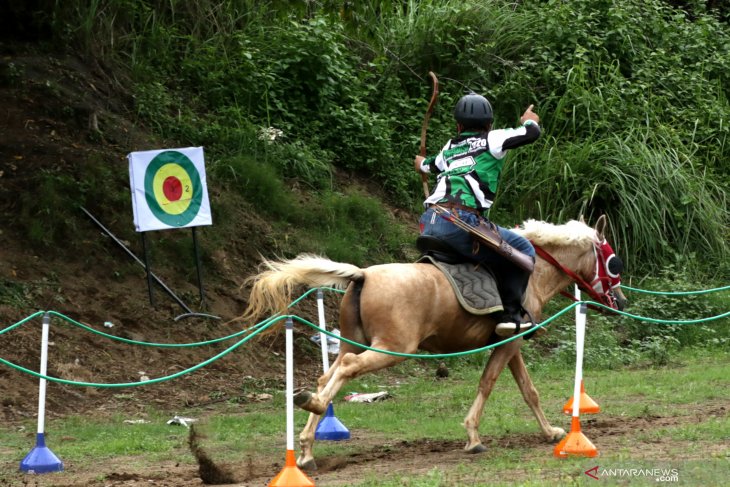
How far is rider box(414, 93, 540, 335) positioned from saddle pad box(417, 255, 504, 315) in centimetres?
11

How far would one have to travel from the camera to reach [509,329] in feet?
28.5

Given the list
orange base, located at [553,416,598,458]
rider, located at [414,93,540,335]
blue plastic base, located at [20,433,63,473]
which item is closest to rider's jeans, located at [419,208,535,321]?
rider, located at [414,93,540,335]

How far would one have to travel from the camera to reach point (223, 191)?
49.1ft

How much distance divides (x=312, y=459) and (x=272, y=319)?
1120 millimetres

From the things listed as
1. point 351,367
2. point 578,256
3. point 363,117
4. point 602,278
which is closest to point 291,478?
point 351,367

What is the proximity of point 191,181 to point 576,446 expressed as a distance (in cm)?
653

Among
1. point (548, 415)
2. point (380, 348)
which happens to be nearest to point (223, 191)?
point (548, 415)

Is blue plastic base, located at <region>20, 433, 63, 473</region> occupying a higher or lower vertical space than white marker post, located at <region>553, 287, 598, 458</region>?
lower

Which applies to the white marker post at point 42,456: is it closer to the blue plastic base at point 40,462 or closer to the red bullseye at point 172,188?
the blue plastic base at point 40,462

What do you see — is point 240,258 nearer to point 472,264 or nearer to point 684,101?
point 472,264

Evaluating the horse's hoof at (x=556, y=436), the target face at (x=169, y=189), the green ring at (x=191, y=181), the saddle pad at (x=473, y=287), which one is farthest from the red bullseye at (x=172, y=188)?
the horse's hoof at (x=556, y=436)

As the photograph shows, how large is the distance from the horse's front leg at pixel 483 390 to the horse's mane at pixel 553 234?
100 cm

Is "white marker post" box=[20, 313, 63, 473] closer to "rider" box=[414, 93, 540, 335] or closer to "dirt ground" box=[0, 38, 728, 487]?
"dirt ground" box=[0, 38, 728, 487]

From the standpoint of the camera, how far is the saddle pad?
335 inches
